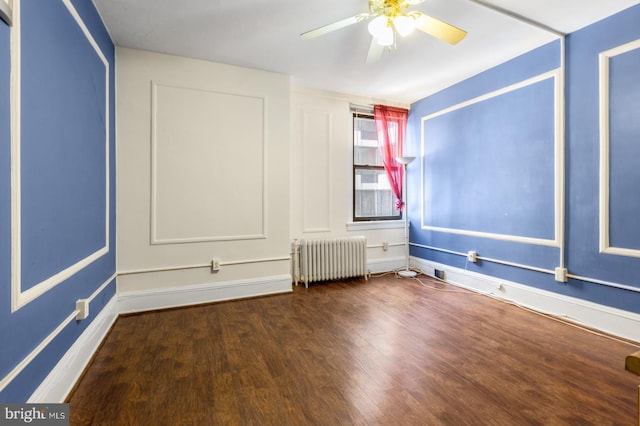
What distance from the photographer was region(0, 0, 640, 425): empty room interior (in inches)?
62.7

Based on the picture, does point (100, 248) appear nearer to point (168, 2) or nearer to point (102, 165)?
point (102, 165)

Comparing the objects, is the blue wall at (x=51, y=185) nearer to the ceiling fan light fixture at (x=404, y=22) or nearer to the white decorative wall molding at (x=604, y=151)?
the ceiling fan light fixture at (x=404, y=22)

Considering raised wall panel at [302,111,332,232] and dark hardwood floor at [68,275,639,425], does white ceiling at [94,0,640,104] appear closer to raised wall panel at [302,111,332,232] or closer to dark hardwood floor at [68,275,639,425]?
raised wall panel at [302,111,332,232]

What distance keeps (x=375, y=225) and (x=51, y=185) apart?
12.5 feet

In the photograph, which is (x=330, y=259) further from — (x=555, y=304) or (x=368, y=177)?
(x=555, y=304)

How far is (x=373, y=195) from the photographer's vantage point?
4.69 m

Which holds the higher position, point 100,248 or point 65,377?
point 100,248

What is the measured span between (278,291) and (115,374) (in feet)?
6.28

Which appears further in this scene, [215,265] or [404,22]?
[215,265]

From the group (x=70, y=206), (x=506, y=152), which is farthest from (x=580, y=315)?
(x=70, y=206)

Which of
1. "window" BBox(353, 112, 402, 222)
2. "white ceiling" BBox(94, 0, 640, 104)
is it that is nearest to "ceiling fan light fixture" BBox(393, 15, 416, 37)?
"white ceiling" BBox(94, 0, 640, 104)

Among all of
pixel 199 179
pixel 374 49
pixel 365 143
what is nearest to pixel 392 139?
pixel 365 143

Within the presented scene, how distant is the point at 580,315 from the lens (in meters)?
2.73

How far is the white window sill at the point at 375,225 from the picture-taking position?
4477 mm
